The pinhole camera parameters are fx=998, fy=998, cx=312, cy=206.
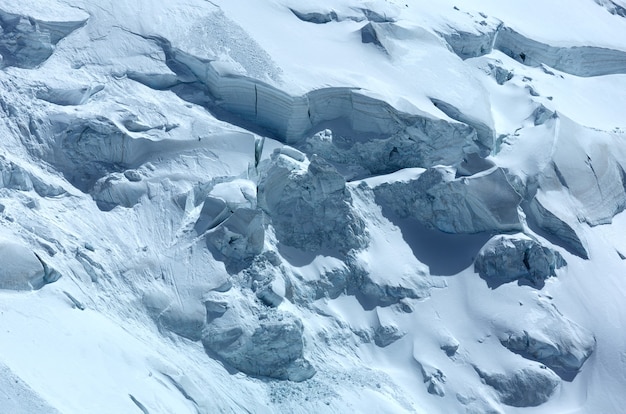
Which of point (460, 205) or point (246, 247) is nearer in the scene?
point (246, 247)

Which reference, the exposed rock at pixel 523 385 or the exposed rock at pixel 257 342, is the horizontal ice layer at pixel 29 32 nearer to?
the exposed rock at pixel 257 342

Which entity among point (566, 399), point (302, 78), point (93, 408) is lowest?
point (566, 399)

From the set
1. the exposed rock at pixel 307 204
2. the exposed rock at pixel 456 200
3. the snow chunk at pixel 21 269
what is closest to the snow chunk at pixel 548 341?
the exposed rock at pixel 456 200

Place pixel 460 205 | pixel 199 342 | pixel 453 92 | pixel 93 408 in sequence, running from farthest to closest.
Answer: pixel 453 92
pixel 460 205
pixel 199 342
pixel 93 408

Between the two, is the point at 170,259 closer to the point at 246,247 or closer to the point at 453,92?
the point at 246,247

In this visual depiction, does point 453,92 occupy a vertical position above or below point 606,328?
above

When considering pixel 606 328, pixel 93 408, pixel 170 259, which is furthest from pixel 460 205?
pixel 93 408

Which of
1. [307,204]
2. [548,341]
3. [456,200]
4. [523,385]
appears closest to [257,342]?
[307,204]
